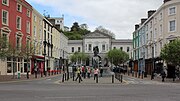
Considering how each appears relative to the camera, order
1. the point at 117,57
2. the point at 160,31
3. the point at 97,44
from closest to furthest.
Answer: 1. the point at 160,31
2. the point at 117,57
3. the point at 97,44

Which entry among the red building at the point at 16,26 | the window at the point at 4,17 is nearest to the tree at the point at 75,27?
the red building at the point at 16,26

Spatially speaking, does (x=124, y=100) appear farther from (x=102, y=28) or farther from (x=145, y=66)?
(x=102, y=28)

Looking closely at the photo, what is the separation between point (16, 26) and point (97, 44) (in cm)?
7389

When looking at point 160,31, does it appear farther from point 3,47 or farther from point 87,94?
point 87,94

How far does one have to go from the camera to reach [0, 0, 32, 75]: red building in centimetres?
4656

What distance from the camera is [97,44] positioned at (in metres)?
123

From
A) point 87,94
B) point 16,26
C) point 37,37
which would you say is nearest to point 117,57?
point 37,37

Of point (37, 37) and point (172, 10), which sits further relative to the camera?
point (37, 37)

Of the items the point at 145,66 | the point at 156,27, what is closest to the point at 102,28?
the point at 145,66

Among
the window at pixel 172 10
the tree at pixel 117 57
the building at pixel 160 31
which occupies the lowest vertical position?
the tree at pixel 117 57

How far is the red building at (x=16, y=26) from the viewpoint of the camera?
46562 millimetres

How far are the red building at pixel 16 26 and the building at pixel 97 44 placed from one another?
6604 centimetres

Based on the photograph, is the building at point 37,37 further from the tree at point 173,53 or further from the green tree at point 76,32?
the green tree at point 76,32

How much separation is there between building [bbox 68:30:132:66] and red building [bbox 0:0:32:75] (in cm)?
6604
